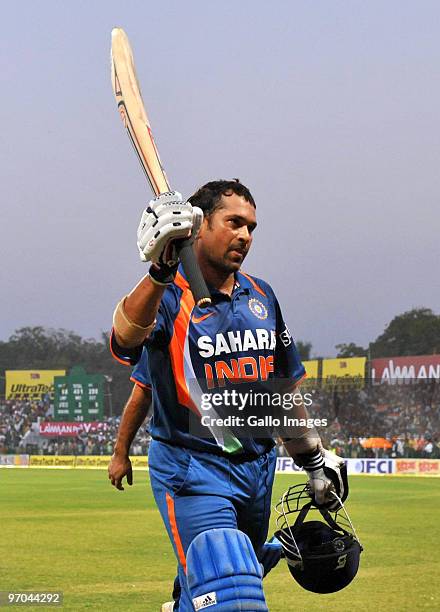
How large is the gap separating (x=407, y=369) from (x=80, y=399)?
66.0ft

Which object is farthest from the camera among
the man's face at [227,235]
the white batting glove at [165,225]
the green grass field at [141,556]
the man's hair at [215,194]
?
the green grass field at [141,556]

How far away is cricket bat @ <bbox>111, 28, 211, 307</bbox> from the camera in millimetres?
4742

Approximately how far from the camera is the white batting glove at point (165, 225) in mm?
4035

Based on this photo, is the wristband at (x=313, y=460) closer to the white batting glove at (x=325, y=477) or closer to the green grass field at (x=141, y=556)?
the white batting glove at (x=325, y=477)

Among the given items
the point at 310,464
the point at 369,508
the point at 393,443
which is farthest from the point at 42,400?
the point at 310,464

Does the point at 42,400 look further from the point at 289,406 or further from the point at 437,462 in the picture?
the point at 289,406

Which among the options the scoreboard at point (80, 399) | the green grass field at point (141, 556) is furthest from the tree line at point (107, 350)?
the green grass field at point (141, 556)

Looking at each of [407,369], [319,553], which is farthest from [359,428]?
[319,553]

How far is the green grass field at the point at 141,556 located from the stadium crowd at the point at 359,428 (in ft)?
63.7

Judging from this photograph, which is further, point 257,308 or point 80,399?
point 80,399

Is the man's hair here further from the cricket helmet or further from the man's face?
the cricket helmet

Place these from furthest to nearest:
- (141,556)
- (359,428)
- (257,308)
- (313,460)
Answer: (359,428) < (141,556) < (313,460) < (257,308)

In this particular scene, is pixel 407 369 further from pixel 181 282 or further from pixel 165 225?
pixel 165 225

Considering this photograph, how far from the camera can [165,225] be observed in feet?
13.2
